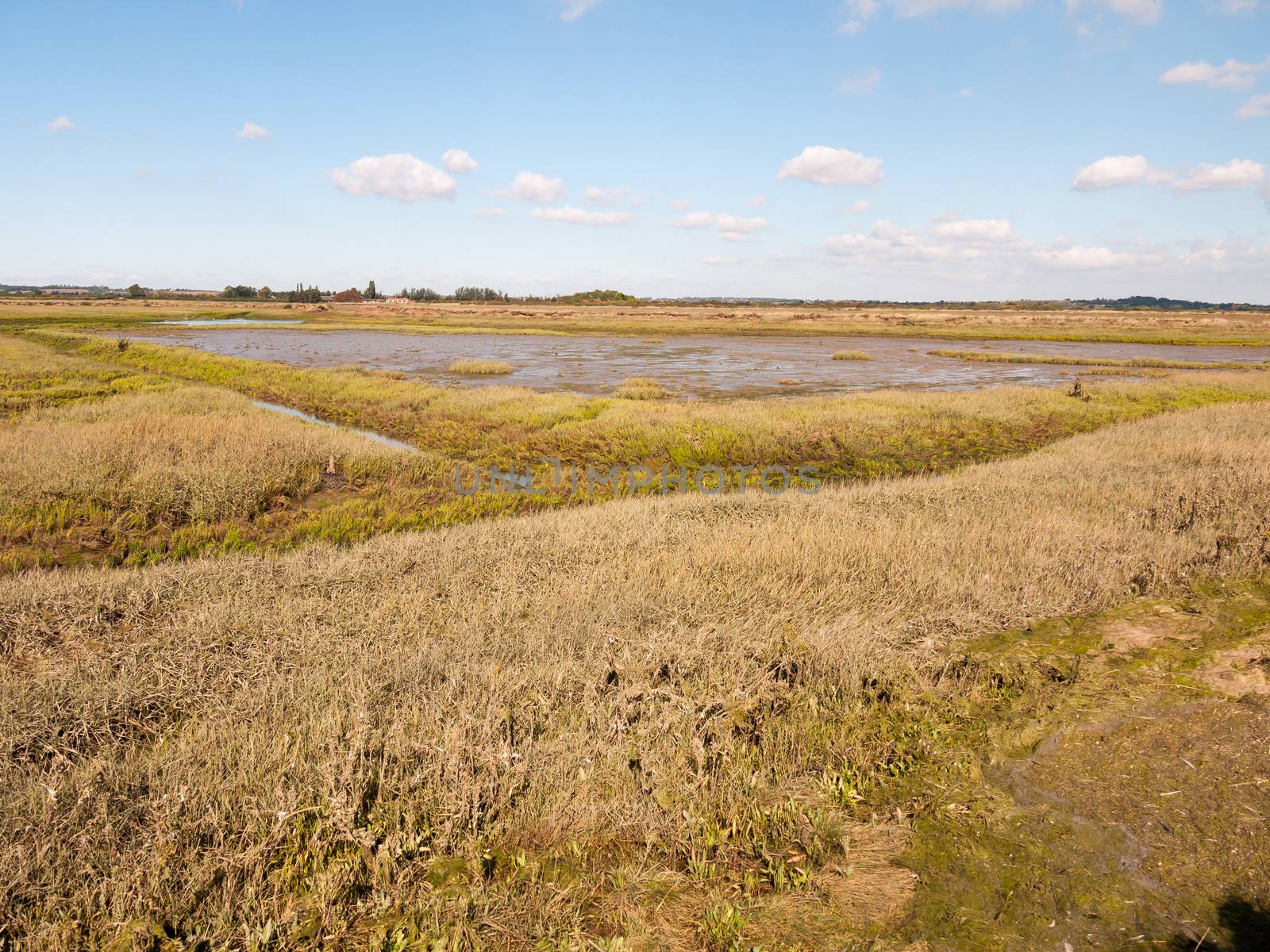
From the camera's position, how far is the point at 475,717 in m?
4.65

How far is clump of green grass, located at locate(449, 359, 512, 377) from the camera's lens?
126 ft

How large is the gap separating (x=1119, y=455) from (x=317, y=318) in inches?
4386

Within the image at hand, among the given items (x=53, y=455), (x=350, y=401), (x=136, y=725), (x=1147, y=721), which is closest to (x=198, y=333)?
(x=350, y=401)

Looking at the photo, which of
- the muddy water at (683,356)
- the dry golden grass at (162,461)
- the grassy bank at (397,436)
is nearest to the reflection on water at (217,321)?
the muddy water at (683,356)

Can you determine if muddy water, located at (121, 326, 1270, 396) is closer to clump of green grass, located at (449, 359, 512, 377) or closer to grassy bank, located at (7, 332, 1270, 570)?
clump of green grass, located at (449, 359, 512, 377)

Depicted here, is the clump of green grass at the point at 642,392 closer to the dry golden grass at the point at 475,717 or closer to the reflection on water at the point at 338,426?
the reflection on water at the point at 338,426

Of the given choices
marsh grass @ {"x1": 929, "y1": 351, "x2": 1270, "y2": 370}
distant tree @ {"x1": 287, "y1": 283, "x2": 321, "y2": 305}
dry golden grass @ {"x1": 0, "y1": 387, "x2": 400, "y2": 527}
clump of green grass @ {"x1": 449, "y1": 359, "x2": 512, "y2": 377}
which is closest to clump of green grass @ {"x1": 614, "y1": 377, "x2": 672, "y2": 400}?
clump of green grass @ {"x1": 449, "y1": 359, "x2": 512, "y2": 377}

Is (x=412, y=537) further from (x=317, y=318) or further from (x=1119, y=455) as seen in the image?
(x=317, y=318)

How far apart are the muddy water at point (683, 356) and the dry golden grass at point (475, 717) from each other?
78.8 feet

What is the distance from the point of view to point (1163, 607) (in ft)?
23.3

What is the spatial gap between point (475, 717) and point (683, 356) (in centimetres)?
4868

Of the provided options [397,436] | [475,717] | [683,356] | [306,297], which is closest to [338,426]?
[397,436]

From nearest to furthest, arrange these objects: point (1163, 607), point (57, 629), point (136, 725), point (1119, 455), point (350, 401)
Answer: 1. point (136, 725)
2. point (57, 629)
3. point (1163, 607)
4. point (1119, 455)
5. point (350, 401)

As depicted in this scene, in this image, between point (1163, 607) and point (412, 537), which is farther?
point (412, 537)
